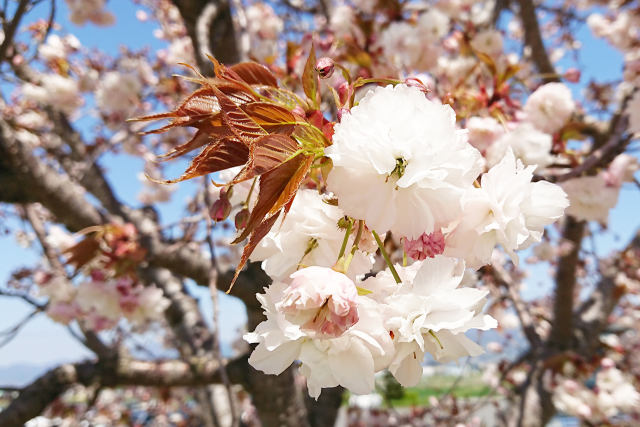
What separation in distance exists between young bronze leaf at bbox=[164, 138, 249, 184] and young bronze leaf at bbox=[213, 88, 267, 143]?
0.5 inches

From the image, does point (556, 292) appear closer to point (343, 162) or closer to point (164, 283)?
point (164, 283)

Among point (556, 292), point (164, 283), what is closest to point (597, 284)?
point (556, 292)

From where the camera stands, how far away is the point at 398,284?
1.62 feet

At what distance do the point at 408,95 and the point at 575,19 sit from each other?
13.6 ft

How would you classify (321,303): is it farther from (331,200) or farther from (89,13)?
(89,13)

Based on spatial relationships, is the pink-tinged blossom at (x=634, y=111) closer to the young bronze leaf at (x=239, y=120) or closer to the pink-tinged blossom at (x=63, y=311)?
the young bronze leaf at (x=239, y=120)

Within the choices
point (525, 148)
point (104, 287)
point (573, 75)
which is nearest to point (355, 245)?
point (525, 148)

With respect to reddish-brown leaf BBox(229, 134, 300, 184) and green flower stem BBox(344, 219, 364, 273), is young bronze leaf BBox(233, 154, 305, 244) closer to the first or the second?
reddish-brown leaf BBox(229, 134, 300, 184)

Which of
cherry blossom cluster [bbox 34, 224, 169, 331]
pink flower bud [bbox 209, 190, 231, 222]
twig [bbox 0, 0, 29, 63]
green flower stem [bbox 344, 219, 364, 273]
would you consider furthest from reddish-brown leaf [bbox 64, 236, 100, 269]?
green flower stem [bbox 344, 219, 364, 273]

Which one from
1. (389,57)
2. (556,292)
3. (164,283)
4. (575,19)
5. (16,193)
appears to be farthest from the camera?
(575,19)

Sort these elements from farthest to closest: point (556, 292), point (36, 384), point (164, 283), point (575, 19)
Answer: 1. point (575, 19)
2. point (556, 292)
3. point (164, 283)
4. point (36, 384)

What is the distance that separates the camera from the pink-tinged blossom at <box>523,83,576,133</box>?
4.57 feet

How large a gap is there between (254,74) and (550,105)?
46.5 inches

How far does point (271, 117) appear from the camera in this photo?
1.55 ft
